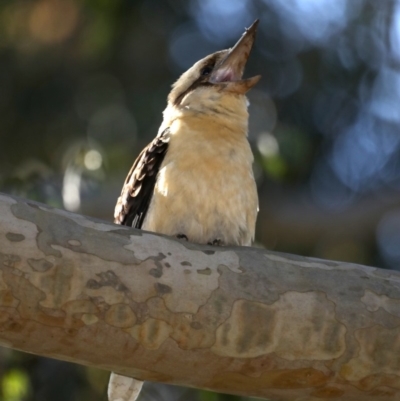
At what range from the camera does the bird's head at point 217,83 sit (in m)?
4.80

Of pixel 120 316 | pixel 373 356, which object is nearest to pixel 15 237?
pixel 120 316

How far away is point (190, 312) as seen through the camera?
3.22 meters

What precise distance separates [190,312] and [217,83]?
1947 mm

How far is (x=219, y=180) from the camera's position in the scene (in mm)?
4344

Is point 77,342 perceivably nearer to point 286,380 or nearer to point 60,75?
point 286,380

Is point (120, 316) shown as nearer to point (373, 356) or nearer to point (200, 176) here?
point (373, 356)

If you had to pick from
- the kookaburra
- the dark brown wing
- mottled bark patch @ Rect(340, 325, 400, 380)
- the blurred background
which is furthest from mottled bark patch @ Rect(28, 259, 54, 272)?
the blurred background

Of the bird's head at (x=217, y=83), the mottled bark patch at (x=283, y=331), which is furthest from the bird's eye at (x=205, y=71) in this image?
the mottled bark patch at (x=283, y=331)

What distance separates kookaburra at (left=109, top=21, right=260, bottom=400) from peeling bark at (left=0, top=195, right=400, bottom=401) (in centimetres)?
90

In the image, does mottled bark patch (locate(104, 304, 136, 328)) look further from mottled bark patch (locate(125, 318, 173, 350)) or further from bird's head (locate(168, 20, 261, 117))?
bird's head (locate(168, 20, 261, 117))

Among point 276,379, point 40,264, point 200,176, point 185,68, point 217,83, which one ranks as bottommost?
point 276,379

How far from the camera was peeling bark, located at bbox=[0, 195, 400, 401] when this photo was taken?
3121 mm

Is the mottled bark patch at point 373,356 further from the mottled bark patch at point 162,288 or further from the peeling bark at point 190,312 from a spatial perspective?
the mottled bark patch at point 162,288

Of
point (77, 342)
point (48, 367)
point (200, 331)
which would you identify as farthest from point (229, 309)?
point (48, 367)
